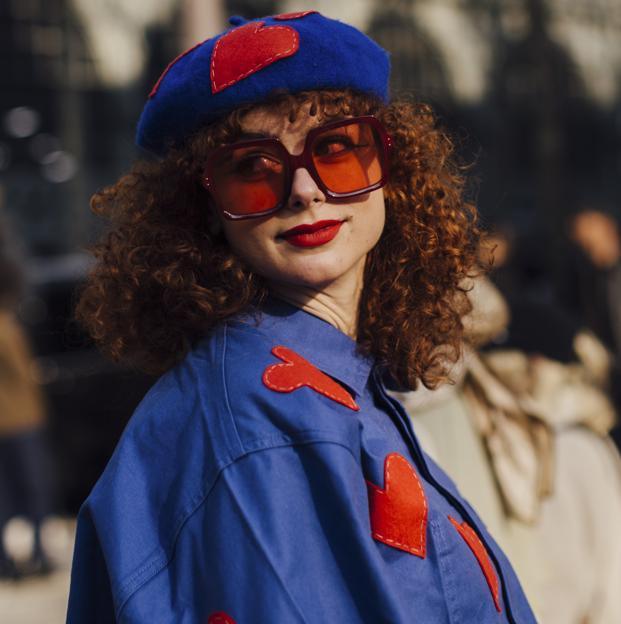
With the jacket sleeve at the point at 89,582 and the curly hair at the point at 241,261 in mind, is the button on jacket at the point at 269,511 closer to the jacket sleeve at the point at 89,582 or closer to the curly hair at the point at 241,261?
the jacket sleeve at the point at 89,582

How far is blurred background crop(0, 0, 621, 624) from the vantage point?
6.12 meters

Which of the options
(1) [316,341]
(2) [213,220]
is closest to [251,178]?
(2) [213,220]

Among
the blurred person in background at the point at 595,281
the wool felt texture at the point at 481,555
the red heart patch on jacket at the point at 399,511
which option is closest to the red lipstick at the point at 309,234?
the red heart patch on jacket at the point at 399,511

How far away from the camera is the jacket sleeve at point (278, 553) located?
135 cm

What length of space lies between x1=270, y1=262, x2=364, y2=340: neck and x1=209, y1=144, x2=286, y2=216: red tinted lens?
13 centimetres

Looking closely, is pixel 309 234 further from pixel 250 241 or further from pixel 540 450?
pixel 540 450

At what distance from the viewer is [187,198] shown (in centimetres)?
176

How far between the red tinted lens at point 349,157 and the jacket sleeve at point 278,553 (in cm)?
43

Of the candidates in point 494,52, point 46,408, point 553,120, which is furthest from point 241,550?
point 494,52

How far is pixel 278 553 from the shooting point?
4.46 ft

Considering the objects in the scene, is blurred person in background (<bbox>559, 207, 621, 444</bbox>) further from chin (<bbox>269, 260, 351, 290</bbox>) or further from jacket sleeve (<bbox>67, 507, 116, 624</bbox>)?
jacket sleeve (<bbox>67, 507, 116, 624</bbox>)

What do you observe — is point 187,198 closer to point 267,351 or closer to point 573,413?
point 267,351

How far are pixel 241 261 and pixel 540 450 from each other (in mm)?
1482

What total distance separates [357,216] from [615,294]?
4.97 meters
